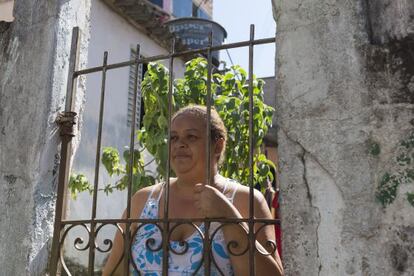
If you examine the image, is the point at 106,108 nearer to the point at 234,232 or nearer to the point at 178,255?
the point at 178,255

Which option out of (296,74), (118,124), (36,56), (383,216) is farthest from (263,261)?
(118,124)

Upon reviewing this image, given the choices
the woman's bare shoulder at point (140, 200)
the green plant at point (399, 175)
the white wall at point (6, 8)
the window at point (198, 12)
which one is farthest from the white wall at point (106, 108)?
the window at point (198, 12)

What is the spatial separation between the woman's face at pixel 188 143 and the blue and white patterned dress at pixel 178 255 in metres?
0.20

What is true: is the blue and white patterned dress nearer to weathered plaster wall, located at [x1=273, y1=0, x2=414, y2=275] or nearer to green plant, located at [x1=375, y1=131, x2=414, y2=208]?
weathered plaster wall, located at [x1=273, y1=0, x2=414, y2=275]

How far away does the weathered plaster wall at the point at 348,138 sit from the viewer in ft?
4.09

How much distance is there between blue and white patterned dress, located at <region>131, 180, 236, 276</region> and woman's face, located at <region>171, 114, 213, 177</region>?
20 cm

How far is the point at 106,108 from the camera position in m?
7.10

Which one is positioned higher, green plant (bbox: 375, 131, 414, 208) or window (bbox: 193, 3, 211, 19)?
window (bbox: 193, 3, 211, 19)

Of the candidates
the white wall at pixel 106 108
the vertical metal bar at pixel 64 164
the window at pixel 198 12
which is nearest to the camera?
the vertical metal bar at pixel 64 164

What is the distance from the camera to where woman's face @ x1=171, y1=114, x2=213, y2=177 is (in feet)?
6.07

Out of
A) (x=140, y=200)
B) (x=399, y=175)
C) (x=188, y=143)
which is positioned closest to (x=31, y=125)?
(x=140, y=200)

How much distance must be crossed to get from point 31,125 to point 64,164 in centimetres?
22

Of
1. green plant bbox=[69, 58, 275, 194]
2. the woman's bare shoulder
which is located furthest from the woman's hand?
green plant bbox=[69, 58, 275, 194]

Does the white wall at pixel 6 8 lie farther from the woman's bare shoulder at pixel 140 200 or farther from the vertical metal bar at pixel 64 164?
the woman's bare shoulder at pixel 140 200
